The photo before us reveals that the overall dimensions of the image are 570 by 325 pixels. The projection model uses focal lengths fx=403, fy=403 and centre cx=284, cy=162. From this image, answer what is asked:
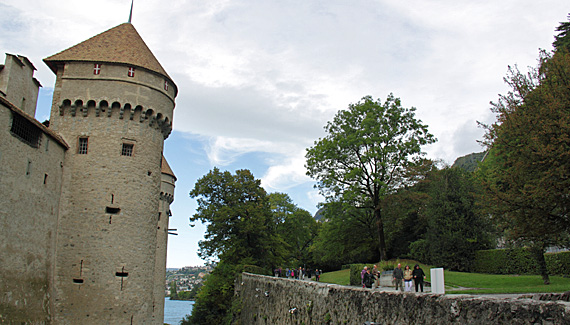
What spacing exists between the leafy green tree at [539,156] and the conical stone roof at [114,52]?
18.7 m

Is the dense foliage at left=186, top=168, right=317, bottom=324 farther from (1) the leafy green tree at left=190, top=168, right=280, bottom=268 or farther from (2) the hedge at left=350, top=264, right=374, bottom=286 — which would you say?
(2) the hedge at left=350, top=264, right=374, bottom=286

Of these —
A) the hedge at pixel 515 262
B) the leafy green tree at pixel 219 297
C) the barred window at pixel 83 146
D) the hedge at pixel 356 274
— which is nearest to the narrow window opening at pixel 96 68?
the barred window at pixel 83 146

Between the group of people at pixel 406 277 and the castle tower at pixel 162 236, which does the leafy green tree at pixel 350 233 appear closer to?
the group of people at pixel 406 277

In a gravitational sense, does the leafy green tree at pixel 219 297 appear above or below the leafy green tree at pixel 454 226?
below

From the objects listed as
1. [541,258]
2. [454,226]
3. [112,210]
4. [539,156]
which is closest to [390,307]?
[539,156]

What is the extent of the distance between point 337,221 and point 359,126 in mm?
8468

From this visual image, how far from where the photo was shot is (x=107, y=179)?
68.6 feet

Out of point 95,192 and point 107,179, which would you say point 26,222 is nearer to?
point 95,192

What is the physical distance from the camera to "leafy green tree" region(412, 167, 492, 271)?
3350cm

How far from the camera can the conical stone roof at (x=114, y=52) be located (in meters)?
22.1

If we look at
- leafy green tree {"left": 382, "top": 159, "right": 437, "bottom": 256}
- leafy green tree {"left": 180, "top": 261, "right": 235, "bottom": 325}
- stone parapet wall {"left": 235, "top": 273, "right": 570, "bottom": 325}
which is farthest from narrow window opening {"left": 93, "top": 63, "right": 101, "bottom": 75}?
leafy green tree {"left": 382, "top": 159, "right": 437, "bottom": 256}

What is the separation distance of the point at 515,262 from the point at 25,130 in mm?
33057

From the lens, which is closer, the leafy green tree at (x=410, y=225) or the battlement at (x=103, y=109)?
the battlement at (x=103, y=109)

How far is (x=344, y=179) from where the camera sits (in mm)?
31703
